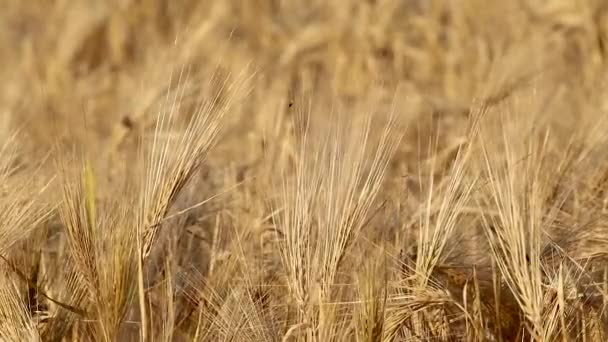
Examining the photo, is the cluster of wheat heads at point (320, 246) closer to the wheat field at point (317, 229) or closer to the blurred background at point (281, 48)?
the wheat field at point (317, 229)

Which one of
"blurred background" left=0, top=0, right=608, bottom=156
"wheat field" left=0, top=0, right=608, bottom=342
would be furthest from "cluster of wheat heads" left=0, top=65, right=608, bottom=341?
"blurred background" left=0, top=0, right=608, bottom=156

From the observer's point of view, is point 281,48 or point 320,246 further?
point 281,48

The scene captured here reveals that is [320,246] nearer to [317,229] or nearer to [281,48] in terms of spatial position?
[317,229]

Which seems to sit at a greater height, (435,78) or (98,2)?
Result: (98,2)

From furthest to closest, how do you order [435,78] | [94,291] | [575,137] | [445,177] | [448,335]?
[435,78] < [575,137] < [445,177] < [448,335] < [94,291]

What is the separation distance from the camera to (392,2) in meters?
3.55

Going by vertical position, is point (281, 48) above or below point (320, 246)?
below

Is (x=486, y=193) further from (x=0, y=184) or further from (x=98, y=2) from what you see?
(x=98, y=2)

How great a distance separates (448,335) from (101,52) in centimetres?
220

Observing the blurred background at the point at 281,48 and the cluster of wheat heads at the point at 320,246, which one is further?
the blurred background at the point at 281,48

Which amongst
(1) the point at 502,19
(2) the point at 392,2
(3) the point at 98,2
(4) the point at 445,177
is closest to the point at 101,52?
(3) the point at 98,2

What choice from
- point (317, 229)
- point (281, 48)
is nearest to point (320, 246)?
point (317, 229)

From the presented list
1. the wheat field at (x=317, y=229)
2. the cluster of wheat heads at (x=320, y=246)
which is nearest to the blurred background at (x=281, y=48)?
the wheat field at (x=317, y=229)

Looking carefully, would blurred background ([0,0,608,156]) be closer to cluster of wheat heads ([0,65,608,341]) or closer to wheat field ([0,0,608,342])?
wheat field ([0,0,608,342])
